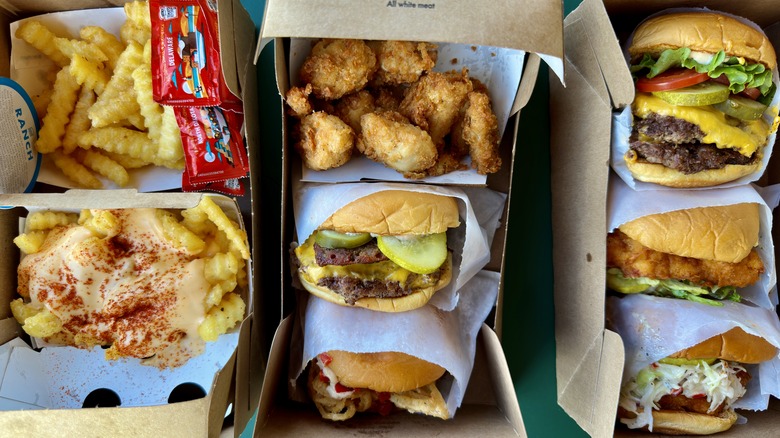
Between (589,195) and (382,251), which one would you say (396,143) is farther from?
(589,195)

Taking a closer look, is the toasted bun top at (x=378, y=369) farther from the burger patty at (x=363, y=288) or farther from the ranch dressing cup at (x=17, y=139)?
the ranch dressing cup at (x=17, y=139)

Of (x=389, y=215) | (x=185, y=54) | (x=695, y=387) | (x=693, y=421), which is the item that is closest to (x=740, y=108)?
(x=695, y=387)

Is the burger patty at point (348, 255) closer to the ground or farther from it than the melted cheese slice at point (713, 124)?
closer to the ground

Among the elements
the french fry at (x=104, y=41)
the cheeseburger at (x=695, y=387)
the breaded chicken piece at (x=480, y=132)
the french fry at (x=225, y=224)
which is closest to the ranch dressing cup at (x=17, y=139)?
the french fry at (x=104, y=41)

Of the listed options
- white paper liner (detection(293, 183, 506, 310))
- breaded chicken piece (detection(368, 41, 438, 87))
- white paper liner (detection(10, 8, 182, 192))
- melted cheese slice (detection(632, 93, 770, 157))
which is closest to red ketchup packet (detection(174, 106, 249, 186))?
white paper liner (detection(10, 8, 182, 192))

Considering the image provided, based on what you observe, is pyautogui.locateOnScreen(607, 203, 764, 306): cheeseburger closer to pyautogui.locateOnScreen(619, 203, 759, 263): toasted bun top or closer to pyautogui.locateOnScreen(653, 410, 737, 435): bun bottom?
pyautogui.locateOnScreen(619, 203, 759, 263): toasted bun top

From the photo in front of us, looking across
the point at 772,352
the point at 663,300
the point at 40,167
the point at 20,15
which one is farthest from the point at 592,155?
the point at 20,15

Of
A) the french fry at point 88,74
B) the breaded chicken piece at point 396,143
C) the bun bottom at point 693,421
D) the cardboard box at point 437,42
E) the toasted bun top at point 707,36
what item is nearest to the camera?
the cardboard box at point 437,42
